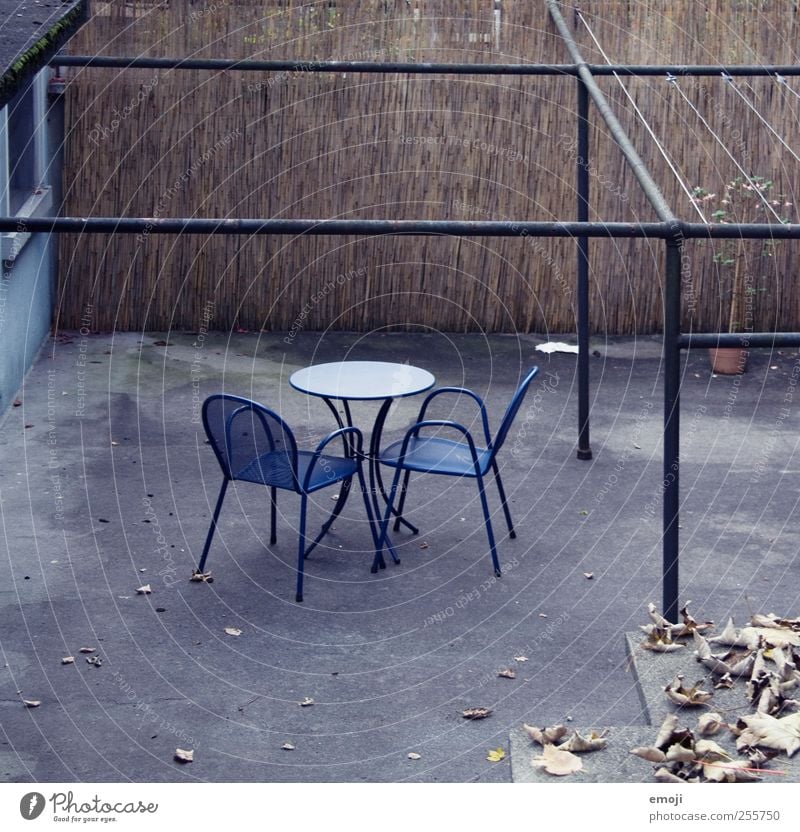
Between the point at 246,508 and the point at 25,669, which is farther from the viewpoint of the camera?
the point at 246,508

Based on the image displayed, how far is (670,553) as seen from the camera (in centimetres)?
407

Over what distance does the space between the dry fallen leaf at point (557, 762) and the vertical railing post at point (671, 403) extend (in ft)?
2.43

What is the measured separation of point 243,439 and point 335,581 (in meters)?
0.69

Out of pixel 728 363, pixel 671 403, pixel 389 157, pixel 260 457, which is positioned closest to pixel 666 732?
pixel 671 403

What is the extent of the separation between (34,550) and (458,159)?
4700mm

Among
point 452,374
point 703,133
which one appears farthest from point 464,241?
point 703,133

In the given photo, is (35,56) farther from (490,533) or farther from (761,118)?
(761,118)

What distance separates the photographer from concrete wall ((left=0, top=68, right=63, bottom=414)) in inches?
301

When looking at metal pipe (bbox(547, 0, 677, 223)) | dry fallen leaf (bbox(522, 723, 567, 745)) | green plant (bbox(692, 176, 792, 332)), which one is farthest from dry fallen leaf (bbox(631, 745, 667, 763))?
green plant (bbox(692, 176, 792, 332))

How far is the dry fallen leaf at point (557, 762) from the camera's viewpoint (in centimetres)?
350

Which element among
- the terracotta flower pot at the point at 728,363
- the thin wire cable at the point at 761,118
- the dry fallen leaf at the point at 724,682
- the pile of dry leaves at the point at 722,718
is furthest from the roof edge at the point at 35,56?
the thin wire cable at the point at 761,118

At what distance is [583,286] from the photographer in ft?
22.8

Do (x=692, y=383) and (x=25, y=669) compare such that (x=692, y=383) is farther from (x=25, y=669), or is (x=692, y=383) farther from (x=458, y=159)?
(x=25, y=669)

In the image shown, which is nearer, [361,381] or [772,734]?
[772,734]
